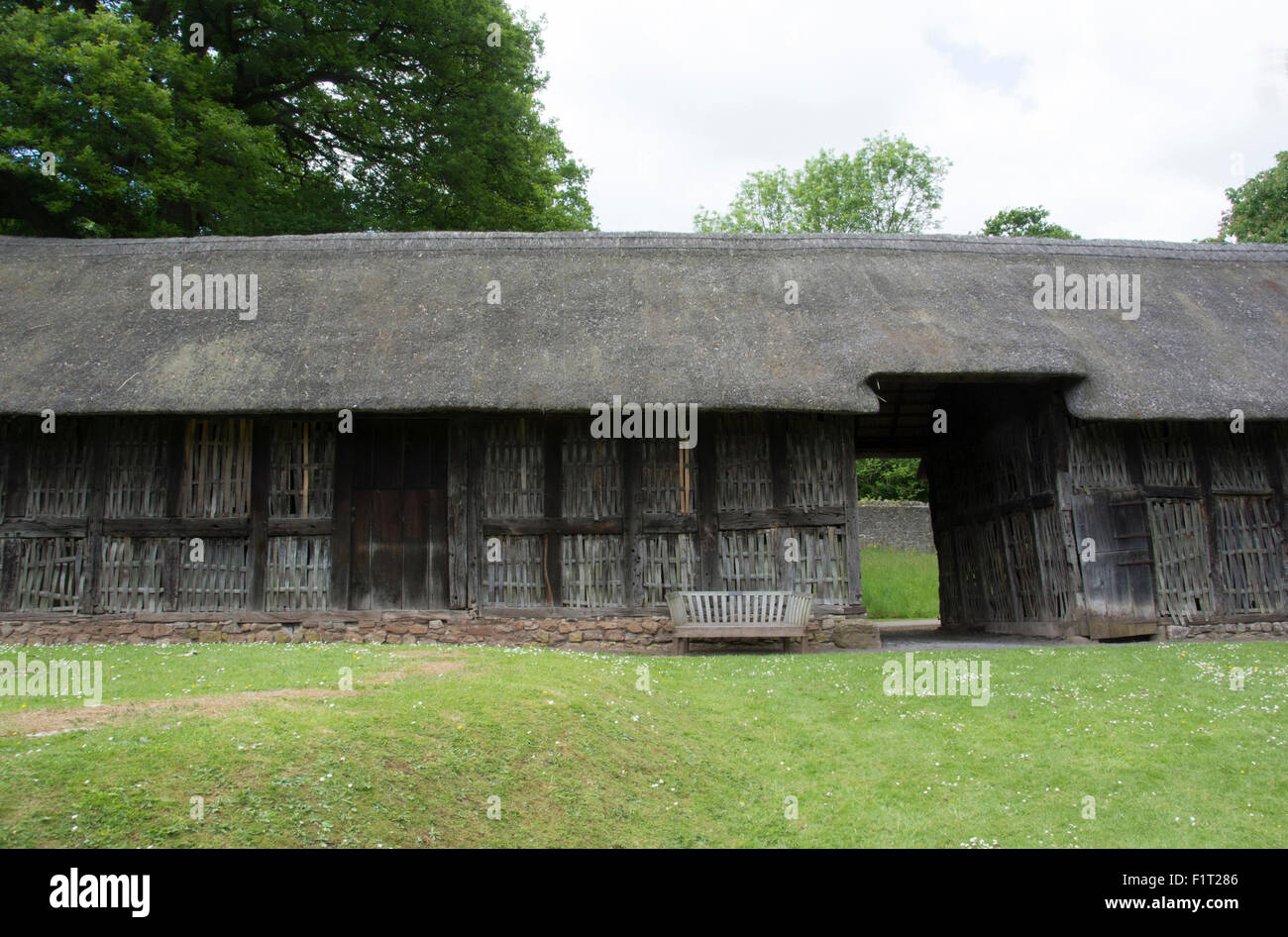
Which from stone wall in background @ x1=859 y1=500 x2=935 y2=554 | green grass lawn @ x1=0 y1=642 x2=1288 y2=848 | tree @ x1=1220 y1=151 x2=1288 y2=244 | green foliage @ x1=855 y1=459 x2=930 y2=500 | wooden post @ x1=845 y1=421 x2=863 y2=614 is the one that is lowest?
green grass lawn @ x1=0 y1=642 x2=1288 y2=848

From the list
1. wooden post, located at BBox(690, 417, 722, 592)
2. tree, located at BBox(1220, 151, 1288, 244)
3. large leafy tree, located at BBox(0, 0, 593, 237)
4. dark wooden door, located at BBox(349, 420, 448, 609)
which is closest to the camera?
wooden post, located at BBox(690, 417, 722, 592)

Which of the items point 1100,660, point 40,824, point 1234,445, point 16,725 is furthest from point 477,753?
point 1234,445

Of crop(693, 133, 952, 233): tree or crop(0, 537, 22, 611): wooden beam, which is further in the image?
crop(693, 133, 952, 233): tree

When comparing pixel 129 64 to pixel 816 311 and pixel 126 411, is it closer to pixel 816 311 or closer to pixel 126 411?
pixel 126 411

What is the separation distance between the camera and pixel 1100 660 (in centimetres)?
1225

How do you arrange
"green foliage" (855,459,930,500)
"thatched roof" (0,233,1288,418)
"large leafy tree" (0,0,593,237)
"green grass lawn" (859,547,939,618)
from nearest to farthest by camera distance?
1. "thatched roof" (0,233,1288,418)
2. "large leafy tree" (0,0,593,237)
3. "green grass lawn" (859,547,939,618)
4. "green foliage" (855,459,930,500)

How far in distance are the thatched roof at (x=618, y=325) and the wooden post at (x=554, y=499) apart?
1198 millimetres

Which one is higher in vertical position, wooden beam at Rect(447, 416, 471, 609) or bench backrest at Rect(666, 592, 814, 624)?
wooden beam at Rect(447, 416, 471, 609)

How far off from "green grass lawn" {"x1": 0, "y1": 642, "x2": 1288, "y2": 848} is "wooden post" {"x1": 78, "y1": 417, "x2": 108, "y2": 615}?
4.04 meters

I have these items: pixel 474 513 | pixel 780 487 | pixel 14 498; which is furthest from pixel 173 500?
pixel 780 487

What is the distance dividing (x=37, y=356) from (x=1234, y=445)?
57.8ft

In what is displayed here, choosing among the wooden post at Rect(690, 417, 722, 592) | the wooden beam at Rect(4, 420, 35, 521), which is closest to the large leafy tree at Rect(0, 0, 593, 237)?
the wooden beam at Rect(4, 420, 35, 521)

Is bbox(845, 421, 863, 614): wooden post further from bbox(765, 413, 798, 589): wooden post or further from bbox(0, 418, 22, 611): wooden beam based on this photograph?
bbox(0, 418, 22, 611): wooden beam

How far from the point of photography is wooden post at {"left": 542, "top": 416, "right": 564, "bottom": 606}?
568 inches
